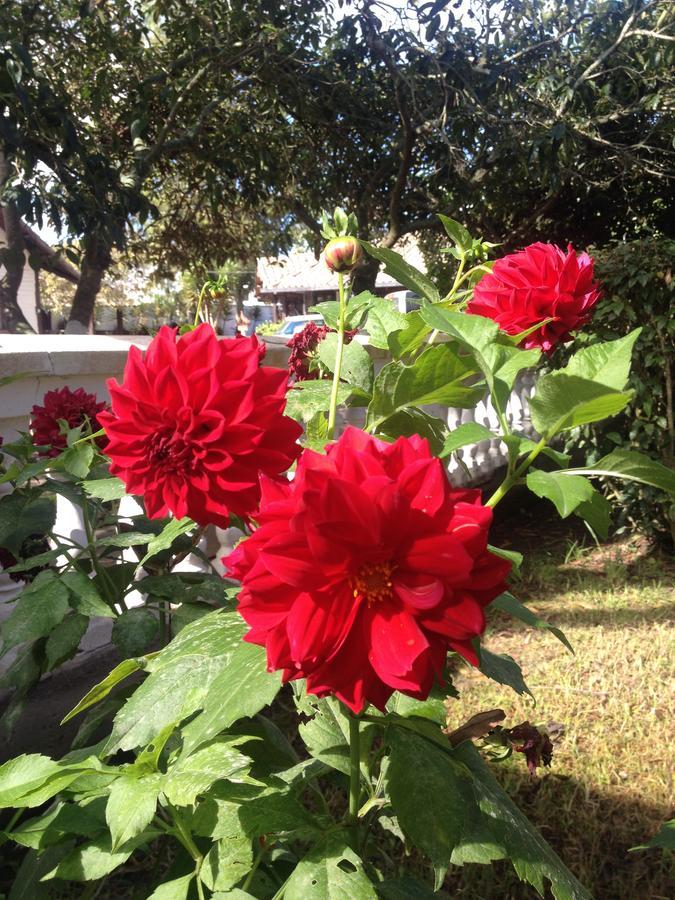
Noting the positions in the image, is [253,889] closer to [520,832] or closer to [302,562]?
[520,832]

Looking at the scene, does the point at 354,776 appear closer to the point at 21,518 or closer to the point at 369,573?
the point at 369,573

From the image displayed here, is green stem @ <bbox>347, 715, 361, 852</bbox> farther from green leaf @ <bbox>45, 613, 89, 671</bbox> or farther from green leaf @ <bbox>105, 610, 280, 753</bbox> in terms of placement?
green leaf @ <bbox>45, 613, 89, 671</bbox>

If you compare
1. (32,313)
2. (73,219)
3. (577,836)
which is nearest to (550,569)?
(577,836)

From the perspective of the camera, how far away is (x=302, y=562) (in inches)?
21.2

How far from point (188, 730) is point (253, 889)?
422 millimetres

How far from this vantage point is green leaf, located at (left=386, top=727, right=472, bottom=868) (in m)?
0.73

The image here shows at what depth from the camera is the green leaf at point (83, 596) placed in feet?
3.89

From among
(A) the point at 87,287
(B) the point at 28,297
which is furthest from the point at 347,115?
(B) the point at 28,297

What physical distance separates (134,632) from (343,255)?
2.45 ft

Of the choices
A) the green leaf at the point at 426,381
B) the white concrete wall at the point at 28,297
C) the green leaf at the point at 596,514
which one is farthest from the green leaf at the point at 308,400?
the white concrete wall at the point at 28,297

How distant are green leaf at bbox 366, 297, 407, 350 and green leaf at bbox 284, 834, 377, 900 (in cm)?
62

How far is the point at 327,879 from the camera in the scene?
77cm

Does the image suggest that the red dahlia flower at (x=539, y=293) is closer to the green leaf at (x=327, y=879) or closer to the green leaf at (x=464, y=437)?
the green leaf at (x=464, y=437)

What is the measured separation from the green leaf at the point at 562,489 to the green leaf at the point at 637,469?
3 cm
